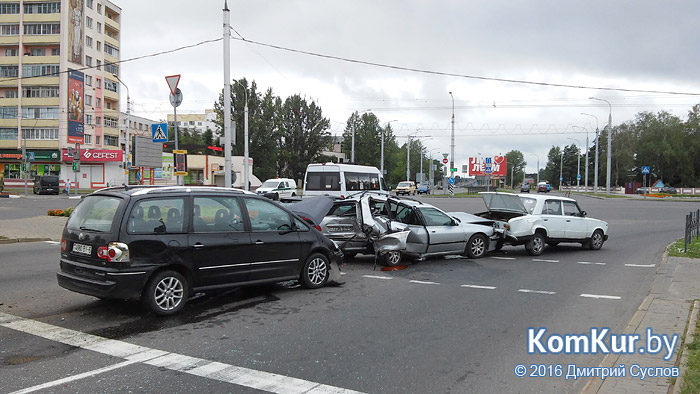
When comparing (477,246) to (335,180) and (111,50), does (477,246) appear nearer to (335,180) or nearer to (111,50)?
(335,180)

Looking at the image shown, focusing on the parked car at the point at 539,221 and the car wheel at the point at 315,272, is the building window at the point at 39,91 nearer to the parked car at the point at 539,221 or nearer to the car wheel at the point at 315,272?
the parked car at the point at 539,221

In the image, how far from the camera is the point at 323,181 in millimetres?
20141

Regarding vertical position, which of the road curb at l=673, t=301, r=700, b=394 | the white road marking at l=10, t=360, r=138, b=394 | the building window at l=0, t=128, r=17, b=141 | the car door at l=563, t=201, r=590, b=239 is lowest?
the white road marking at l=10, t=360, r=138, b=394

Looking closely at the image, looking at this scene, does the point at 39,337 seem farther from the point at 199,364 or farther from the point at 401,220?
the point at 401,220

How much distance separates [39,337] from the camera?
19.1ft

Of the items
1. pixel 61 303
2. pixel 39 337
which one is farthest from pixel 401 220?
pixel 39 337

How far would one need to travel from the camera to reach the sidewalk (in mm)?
4602

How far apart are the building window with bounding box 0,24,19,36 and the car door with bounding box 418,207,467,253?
227ft

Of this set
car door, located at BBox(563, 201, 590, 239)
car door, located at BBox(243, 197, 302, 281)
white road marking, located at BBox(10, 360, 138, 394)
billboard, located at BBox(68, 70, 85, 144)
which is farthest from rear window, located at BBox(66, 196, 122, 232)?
billboard, located at BBox(68, 70, 85, 144)

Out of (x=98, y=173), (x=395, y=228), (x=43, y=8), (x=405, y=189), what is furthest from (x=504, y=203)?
(x=43, y=8)

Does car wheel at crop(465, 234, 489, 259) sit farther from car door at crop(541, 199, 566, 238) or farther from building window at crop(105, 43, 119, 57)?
building window at crop(105, 43, 119, 57)

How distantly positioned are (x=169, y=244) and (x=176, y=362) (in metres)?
2.09

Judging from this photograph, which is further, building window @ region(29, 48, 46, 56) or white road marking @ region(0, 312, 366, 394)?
building window @ region(29, 48, 46, 56)

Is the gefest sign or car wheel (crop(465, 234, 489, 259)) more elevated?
the gefest sign
